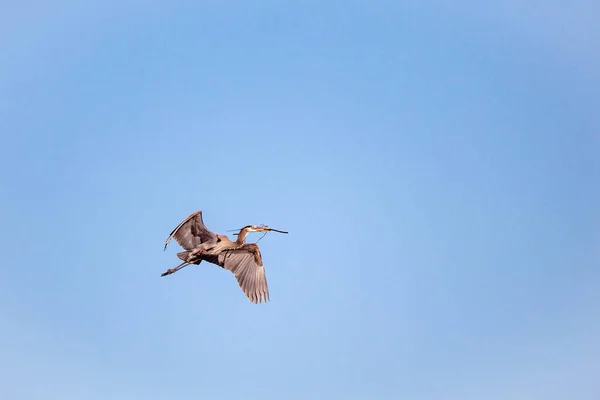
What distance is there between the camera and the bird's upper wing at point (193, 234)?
2777 centimetres

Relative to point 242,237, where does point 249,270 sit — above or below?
below

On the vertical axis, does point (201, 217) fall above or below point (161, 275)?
above

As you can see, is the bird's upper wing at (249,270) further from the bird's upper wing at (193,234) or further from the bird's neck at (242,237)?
the bird's upper wing at (193,234)

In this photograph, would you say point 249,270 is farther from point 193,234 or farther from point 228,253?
point 193,234

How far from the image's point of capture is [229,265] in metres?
29.5

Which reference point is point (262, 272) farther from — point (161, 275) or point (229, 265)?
point (161, 275)

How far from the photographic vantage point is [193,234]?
28188 mm

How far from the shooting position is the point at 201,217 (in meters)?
27.9

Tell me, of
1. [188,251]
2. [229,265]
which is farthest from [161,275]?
[229,265]

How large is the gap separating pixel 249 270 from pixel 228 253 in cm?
112

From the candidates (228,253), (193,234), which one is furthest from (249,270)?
(193,234)

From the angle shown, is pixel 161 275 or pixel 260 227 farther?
pixel 260 227

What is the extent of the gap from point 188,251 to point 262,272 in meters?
3.36

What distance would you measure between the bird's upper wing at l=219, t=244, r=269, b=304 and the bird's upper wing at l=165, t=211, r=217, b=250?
143 centimetres
